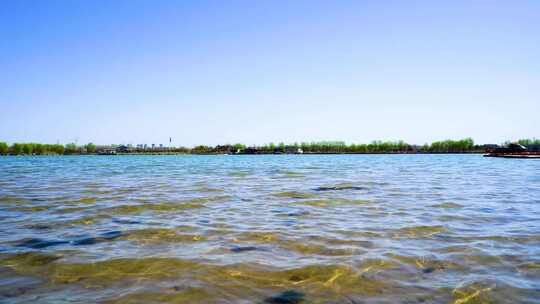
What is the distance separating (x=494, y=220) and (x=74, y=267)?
8963 millimetres

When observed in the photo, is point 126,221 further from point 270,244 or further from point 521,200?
point 521,200

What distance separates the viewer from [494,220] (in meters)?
8.64

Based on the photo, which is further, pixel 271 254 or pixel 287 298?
pixel 271 254

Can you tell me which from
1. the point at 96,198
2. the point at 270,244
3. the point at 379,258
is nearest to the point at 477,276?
the point at 379,258

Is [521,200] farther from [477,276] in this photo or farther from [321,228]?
[477,276]

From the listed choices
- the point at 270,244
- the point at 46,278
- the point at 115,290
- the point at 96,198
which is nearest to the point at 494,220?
the point at 270,244

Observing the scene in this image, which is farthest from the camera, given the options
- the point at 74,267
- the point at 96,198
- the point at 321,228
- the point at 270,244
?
the point at 96,198

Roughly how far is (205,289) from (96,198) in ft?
35.0

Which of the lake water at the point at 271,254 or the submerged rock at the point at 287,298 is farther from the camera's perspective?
the lake water at the point at 271,254

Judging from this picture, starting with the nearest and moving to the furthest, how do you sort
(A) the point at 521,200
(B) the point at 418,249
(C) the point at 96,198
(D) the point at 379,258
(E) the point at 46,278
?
(E) the point at 46,278
(D) the point at 379,258
(B) the point at 418,249
(A) the point at 521,200
(C) the point at 96,198

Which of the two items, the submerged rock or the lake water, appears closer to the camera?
the submerged rock

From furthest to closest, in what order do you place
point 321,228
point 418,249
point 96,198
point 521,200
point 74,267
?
point 96,198 → point 521,200 → point 321,228 → point 418,249 → point 74,267

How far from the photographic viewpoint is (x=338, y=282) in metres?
4.59

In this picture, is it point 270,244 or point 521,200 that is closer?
point 270,244
